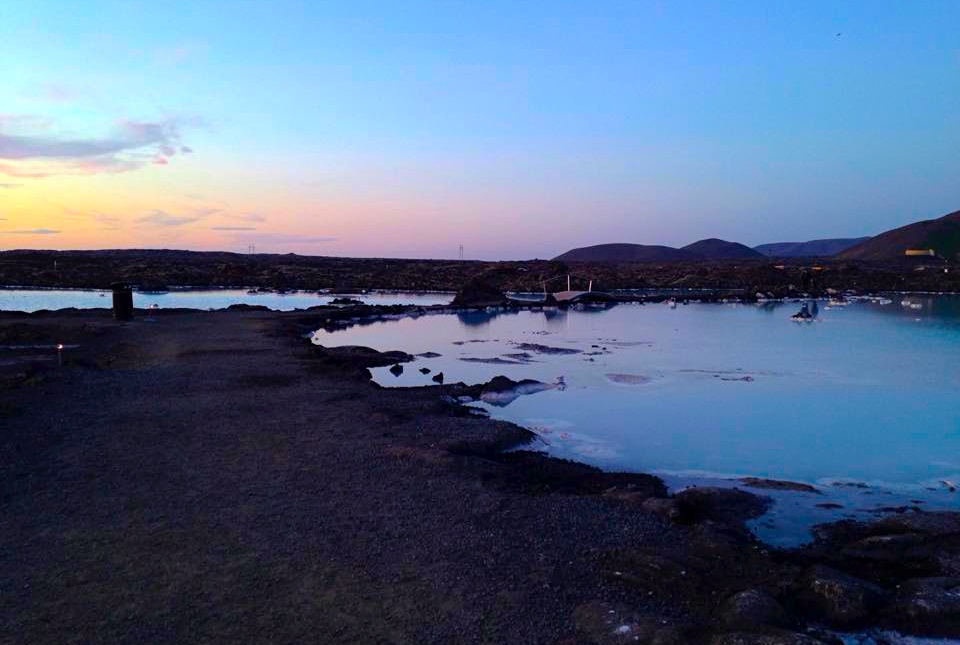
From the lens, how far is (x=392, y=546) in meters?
5.72

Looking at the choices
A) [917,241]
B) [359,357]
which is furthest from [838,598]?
[917,241]

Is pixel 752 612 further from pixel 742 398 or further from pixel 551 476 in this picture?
pixel 742 398

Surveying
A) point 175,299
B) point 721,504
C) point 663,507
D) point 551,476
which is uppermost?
point 175,299

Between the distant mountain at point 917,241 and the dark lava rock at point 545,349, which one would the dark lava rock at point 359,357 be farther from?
the distant mountain at point 917,241

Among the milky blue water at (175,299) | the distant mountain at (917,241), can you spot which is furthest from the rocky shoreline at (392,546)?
the distant mountain at (917,241)

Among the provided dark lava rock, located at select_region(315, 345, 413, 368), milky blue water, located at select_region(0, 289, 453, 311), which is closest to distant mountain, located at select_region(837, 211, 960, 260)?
milky blue water, located at select_region(0, 289, 453, 311)

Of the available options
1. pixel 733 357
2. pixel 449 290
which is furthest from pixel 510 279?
pixel 733 357

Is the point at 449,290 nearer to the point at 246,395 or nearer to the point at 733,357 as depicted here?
the point at 733,357

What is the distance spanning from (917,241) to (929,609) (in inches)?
5897

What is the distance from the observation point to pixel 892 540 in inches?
248

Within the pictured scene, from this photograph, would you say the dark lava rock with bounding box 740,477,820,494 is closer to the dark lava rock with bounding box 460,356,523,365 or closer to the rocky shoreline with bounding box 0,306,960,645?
the rocky shoreline with bounding box 0,306,960,645

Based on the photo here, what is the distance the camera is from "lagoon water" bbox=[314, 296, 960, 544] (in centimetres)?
960

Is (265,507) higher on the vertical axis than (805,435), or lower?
higher

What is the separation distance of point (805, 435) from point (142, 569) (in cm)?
1044
